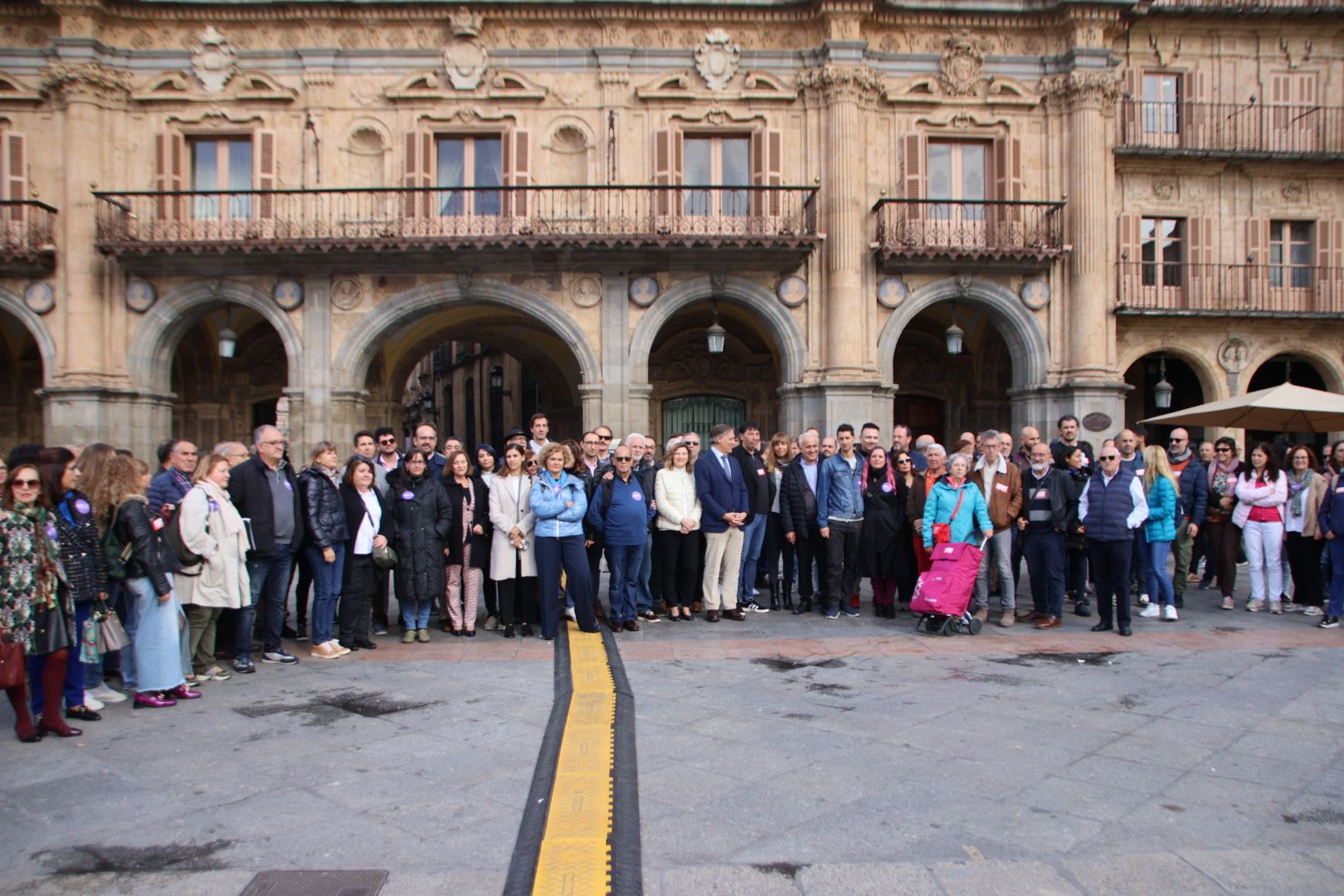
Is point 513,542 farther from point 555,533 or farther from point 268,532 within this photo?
point 268,532

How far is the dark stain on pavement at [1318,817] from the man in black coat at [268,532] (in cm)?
661

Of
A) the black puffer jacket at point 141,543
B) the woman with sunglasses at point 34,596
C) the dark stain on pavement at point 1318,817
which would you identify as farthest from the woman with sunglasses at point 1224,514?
the woman with sunglasses at point 34,596

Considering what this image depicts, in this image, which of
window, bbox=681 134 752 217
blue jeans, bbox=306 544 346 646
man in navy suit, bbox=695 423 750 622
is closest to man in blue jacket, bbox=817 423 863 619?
man in navy suit, bbox=695 423 750 622

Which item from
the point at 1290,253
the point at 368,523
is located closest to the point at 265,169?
the point at 368,523

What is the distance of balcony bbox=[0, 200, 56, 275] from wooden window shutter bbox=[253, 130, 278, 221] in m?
3.55

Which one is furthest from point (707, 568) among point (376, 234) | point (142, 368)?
point (142, 368)

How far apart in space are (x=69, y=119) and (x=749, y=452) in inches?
570

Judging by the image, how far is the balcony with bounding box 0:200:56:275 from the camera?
15992 millimetres

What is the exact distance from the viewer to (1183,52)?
18.1m

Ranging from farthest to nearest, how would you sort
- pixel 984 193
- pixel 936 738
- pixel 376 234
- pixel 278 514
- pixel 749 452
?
1. pixel 984 193
2. pixel 376 234
3. pixel 749 452
4. pixel 278 514
5. pixel 936 738

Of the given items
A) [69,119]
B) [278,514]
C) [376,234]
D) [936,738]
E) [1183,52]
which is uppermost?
[1183,52]

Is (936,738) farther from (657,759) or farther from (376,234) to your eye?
(376,234)

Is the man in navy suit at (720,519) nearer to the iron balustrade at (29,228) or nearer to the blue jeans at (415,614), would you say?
the blue jeans at (415,614)

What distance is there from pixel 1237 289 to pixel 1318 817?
1712 centimetres
